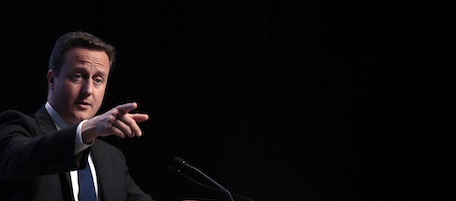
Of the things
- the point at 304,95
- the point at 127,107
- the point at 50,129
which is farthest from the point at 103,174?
the point at 304,95

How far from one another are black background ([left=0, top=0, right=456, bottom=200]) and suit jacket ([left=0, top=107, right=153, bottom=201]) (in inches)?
30.5

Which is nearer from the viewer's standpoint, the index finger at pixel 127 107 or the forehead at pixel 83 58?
the index finger at pixel 127 107

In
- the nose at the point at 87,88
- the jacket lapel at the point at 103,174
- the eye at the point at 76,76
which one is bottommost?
the jacket lapel at the point at 103,174

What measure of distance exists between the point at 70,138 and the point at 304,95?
69.0 inches

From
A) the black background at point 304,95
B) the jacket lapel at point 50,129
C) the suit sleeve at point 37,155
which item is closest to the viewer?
the suit sleeve at point 37,155

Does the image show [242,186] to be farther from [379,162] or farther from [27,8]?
[27,8]

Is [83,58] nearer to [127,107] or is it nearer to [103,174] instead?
[103,174]

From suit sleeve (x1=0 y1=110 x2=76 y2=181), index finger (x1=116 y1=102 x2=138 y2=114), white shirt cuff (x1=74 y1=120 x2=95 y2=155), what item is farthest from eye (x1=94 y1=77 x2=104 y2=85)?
index finger (x1=116 y1=102 x2=138 y2=114)

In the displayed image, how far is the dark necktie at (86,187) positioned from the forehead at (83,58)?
360mm

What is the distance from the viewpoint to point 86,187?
156cm

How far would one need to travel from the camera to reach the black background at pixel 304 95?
2.61 m

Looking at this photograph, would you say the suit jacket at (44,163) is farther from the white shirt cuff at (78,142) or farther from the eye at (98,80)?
the eye at (98,80)

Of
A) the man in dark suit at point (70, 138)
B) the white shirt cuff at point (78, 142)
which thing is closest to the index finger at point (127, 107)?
the man in dark suit at point (70, 138)

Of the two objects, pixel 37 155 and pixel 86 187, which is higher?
pixel 37 155
